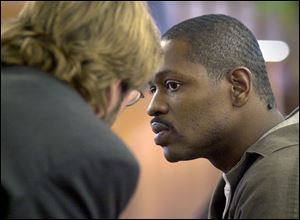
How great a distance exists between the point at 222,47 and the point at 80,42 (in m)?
0.71

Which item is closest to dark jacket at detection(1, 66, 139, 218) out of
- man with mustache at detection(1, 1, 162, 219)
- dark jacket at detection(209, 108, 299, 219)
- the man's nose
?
man with mustache at detection(1, 1, 162, 219)

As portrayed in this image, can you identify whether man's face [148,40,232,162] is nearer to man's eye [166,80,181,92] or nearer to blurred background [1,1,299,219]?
man's eye [166,80,181,92]

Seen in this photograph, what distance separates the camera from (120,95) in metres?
1.15

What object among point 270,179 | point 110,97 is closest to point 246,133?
point 270,179

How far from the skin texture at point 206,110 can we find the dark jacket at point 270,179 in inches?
4.8

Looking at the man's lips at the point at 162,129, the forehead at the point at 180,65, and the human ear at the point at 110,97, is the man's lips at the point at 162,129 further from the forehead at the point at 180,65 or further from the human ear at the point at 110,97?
the human ear at the point at 110,97

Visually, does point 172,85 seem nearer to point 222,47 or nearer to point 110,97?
point 222,47

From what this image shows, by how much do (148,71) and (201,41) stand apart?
1.76 ft

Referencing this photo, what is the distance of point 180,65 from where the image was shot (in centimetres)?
166

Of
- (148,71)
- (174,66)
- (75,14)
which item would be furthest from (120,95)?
(174,66)

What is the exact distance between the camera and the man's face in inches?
65.1

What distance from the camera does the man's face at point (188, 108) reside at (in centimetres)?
165

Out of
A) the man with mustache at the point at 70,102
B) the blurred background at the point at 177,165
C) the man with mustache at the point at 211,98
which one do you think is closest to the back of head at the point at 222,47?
the man with mustache at the point at 211,98

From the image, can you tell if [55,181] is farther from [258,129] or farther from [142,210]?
[142,210]
